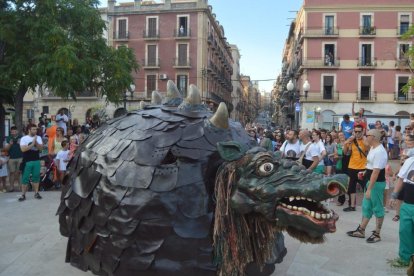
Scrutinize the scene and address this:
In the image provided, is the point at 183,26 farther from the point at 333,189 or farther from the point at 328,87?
the point at 333,189

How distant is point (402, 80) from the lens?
114ft

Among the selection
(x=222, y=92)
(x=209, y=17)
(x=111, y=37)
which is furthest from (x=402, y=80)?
(x=111, y=37)

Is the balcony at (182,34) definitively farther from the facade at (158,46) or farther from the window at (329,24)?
the window at (329,24)

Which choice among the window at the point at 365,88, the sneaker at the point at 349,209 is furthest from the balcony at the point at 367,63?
the sneaker at the point at 349,209

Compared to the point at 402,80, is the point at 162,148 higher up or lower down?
lower down

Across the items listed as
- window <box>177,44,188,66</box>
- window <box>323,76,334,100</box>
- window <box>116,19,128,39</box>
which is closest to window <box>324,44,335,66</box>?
window <box>323,76,334,100</box>

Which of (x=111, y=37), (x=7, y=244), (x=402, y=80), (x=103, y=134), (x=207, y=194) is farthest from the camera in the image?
(x=111, y=37)

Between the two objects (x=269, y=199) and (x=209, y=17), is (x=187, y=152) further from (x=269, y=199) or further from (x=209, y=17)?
(x=209, y=17)

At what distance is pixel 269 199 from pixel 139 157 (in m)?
1.23

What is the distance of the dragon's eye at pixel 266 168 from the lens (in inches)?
112

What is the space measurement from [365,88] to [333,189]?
3570cm

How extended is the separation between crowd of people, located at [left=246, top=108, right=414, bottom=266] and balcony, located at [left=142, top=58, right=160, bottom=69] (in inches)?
1107

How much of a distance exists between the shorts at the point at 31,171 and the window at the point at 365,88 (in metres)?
32.1

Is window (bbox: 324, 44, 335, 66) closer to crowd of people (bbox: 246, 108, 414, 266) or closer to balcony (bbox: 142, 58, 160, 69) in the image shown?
balcony (bbox: 142, 58, 160, 69)
